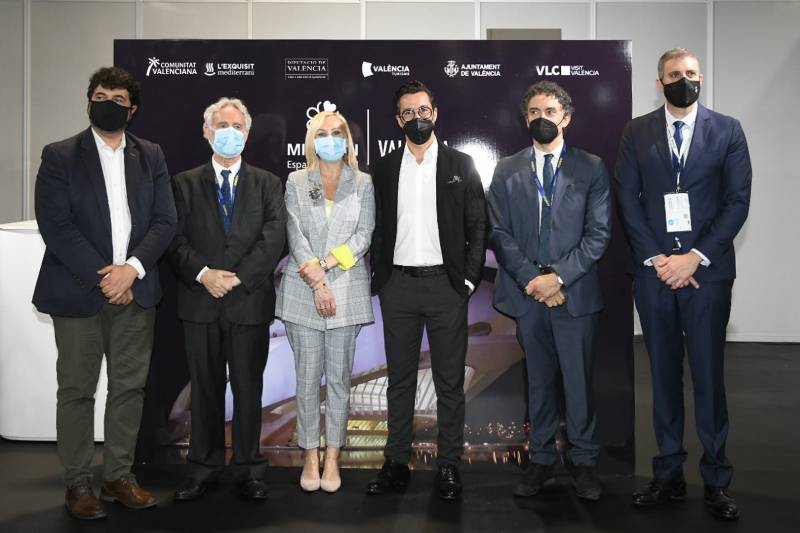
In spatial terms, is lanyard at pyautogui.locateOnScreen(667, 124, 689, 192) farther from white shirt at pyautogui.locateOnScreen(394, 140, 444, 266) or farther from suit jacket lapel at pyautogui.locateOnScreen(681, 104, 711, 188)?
white shirt at pyautogui.locateOnScreen(394, 140, 444, 266)

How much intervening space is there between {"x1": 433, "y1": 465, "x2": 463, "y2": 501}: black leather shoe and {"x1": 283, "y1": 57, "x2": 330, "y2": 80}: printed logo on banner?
213 centimetres

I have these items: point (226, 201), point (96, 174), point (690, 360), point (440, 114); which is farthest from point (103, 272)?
point (690, 360)

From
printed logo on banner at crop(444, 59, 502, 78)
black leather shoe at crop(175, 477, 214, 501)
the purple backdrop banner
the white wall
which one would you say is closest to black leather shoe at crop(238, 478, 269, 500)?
black leather shoe at crop(175, 477, 214, 501)

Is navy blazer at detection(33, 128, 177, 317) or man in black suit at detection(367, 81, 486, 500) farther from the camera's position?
man in black suit at detection(367, 81, 486, 500)

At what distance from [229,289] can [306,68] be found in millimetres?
1339

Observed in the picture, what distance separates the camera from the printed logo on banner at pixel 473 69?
13.1 ft

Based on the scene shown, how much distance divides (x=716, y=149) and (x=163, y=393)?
121 inches

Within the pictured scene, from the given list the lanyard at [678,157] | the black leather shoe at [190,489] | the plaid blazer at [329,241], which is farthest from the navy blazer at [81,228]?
the lanyard at [678,157]

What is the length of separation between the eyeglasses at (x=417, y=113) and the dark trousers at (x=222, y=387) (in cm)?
122

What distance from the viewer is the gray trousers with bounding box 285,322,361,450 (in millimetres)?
3580

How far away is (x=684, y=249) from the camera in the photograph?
3.31 m

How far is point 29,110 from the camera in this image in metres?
7.83

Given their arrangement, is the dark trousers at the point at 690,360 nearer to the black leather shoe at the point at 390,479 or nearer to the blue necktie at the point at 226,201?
the black leather shoe at the point at 390,479

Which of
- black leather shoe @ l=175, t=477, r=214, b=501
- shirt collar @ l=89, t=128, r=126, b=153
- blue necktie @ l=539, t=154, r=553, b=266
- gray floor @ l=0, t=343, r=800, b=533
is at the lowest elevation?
gray floor @ l=0, t=343, r=800, b=533
